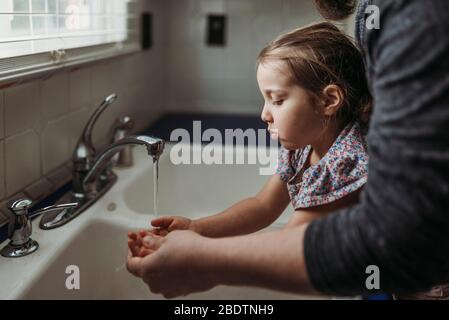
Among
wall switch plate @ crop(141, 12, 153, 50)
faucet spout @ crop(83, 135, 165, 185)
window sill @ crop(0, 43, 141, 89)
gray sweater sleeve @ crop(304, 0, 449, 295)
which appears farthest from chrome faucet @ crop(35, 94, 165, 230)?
wall switch plate @ crop(141, 12, 153, 50)

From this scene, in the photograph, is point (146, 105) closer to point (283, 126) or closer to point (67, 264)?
point (67, 264)

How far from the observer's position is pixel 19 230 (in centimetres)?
74

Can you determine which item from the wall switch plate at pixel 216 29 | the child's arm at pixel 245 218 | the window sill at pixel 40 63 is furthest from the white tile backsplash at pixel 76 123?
the wall switch plate at pixel 216 29

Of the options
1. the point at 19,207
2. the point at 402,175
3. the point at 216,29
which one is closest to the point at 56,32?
the point at 19,207

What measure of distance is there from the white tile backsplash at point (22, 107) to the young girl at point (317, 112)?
1.10 feet

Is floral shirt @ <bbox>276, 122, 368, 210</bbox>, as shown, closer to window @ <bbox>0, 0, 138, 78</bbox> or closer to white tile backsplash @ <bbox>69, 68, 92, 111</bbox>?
window @ <bbox>0, 0, 138, 78</bbox>

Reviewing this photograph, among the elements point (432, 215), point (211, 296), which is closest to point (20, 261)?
point (211, 296)

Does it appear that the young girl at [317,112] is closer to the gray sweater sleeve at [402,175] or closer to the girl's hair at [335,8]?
the girl's hair at [335,8]

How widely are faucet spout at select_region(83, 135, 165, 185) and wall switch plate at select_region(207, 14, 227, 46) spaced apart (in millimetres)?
874

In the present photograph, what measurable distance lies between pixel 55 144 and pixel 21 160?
0.45 feet

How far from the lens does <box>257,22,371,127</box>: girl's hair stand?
25.4 inches

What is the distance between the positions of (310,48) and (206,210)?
470 mm

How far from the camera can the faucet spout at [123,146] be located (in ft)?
2.56

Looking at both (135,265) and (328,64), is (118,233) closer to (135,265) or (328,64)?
(135,265)
